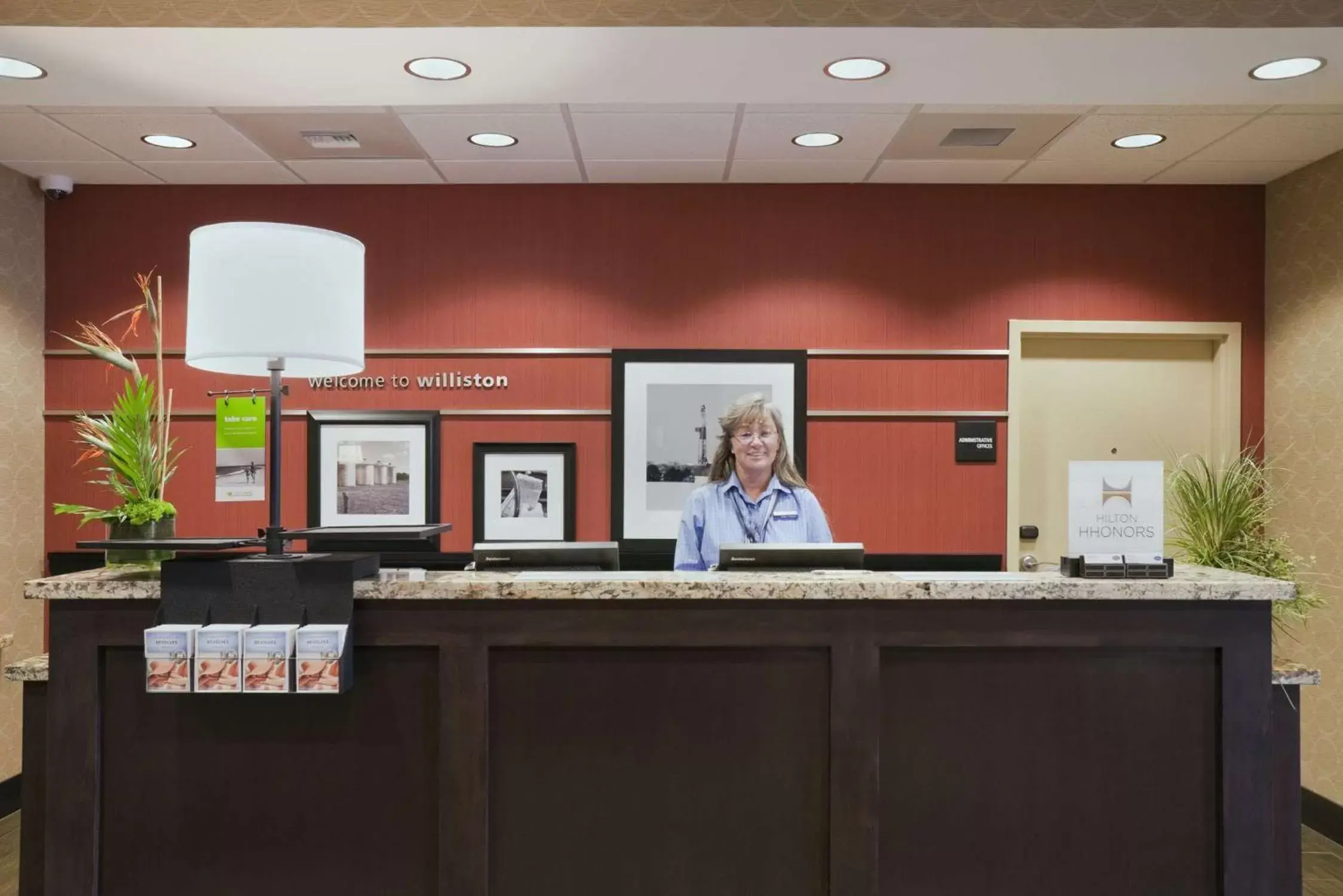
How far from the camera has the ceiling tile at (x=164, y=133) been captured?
3.27 metres

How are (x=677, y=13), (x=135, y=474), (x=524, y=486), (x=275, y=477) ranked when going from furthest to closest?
1. (x=524, y=486)
2. (x=677, y=13)
3. (x=135, y=474)
4. (x=275, y=477)

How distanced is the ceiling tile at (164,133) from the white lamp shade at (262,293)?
1.96 m

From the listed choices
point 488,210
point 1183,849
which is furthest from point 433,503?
point 1183,849

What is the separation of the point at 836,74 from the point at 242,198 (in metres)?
2.94

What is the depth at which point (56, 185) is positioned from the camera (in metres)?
4.00

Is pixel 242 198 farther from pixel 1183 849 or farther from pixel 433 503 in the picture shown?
pixel 1183 849

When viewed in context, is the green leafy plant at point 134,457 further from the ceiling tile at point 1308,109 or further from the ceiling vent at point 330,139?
the ceiling tile at point 1308,109

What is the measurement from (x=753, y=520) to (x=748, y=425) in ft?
1.10

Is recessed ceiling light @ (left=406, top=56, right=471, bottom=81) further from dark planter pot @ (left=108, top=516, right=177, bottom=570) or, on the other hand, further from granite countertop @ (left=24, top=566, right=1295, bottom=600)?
granite countertop @ (left=24, top=566, right=1295, bottom=600)

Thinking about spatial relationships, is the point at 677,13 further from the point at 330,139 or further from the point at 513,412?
the point at 513,412

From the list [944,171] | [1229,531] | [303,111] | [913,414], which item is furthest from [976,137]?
[303,111]

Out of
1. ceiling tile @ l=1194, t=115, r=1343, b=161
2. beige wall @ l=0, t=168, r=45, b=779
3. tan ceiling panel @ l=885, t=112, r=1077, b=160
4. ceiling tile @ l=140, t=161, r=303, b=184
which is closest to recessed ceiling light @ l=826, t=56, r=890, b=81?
tan ceiling panel @ l=885, t=112, r=1077, b=160

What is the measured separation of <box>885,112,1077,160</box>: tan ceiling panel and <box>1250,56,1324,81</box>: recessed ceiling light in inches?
27.0

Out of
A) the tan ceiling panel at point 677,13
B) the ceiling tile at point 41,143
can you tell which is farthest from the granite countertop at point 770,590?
the ceiling tile at point 41,143
